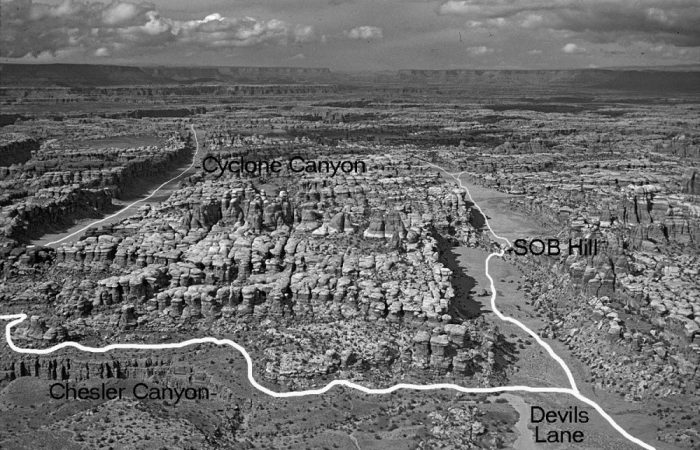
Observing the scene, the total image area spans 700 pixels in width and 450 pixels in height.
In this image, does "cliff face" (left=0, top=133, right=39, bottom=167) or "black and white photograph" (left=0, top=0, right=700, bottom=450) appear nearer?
"black and white photograph" (left=0, top=0, right=700, bottom=450)

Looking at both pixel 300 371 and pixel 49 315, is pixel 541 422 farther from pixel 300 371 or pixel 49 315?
pixel 49 315

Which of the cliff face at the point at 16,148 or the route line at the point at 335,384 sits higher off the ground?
the cliff face at the point at 16,148

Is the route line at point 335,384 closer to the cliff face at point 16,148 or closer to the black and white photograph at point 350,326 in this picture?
the black and white photograph at point 350,326

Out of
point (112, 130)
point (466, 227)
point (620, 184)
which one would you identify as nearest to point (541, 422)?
point (466, 227)

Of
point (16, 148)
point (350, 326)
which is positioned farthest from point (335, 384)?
point (16, 148)

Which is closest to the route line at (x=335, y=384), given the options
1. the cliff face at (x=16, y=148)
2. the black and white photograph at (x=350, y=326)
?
the black and white photograph at (x=350, y=326)

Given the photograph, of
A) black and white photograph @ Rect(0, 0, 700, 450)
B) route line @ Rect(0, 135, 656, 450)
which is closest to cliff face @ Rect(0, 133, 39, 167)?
black and white photograph @ Rect(0, 0, 700, 450)

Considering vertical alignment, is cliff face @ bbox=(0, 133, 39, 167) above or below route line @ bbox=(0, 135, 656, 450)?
above

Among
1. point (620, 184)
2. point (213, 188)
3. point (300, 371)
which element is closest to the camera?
point (300, 371)

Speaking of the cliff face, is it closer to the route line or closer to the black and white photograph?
the black and white photograph

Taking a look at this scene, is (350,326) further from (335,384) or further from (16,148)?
(16,148)

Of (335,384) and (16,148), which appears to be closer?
(335,384)
